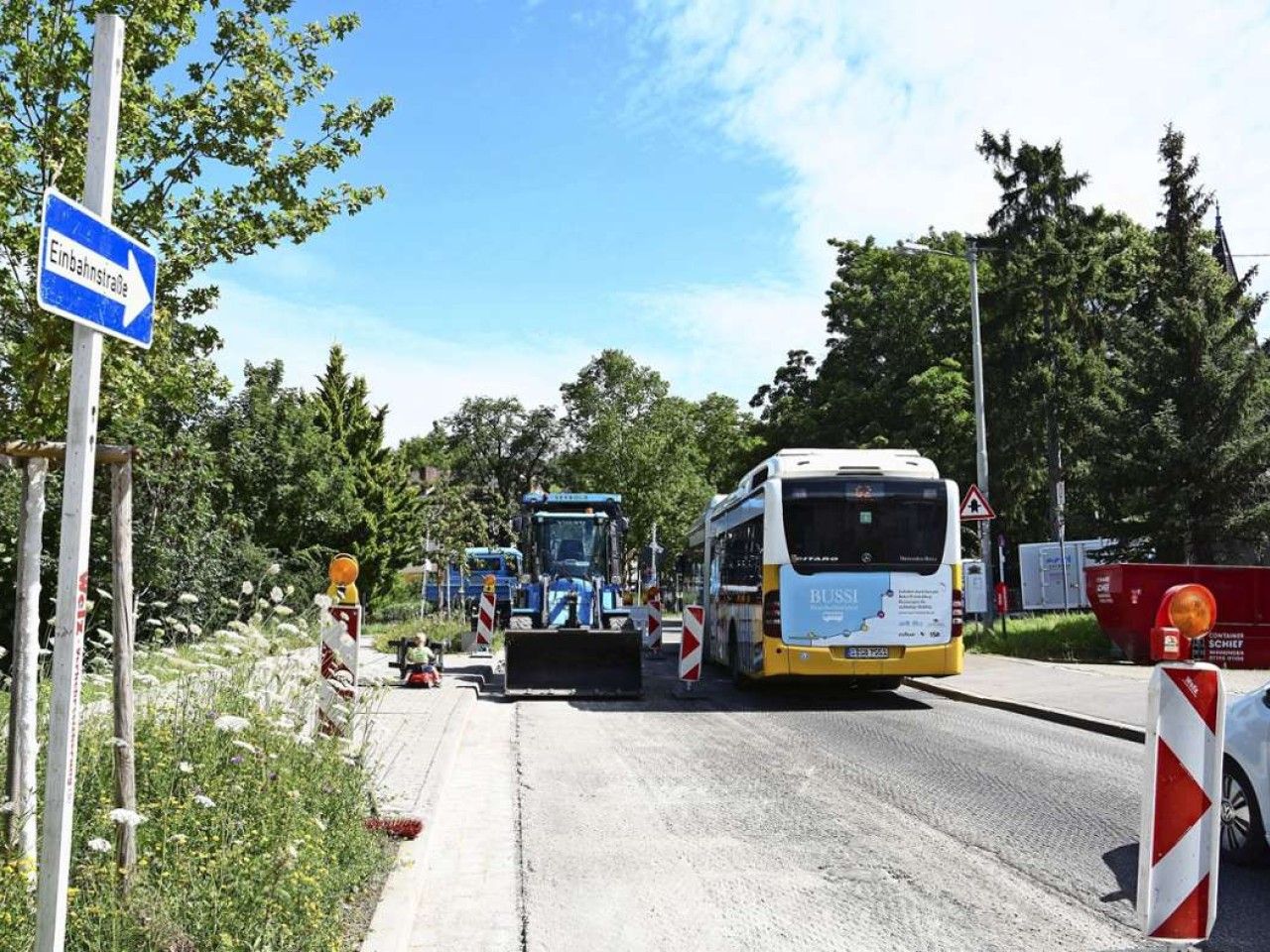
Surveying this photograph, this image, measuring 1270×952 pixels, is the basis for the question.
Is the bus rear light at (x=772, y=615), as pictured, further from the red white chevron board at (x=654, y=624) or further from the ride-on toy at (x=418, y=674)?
the red white chevron board at (x=654, y=624)

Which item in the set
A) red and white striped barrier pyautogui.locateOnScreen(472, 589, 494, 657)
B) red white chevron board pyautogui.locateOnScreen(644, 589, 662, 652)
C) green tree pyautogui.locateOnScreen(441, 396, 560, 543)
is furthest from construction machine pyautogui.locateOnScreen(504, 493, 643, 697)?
green tree pyautogui.locateOnScreen(441, 396, 560, 543)

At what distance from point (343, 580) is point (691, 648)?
32.0 ft

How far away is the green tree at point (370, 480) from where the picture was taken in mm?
39844

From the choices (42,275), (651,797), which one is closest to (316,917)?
(42,275)

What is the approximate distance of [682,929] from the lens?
558 centimetres

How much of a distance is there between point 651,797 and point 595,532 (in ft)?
41.4

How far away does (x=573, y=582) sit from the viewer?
20594mm

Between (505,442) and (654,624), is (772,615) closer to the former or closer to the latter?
(654,624)

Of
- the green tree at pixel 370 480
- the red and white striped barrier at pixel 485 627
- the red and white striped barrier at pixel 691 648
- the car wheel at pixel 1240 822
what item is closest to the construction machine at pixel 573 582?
the red and white striped barrier at pixel 485 627

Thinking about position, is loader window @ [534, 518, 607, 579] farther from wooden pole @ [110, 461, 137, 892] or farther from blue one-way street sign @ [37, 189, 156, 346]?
blue one-way street sign @ [37, 189, 156, 346]

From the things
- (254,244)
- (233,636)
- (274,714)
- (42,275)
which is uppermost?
(254,244)

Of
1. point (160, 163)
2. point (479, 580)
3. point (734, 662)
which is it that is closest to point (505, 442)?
point (479, 580)

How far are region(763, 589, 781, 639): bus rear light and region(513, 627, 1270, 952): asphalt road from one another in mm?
2149

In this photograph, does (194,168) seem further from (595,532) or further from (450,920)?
(595,532)
